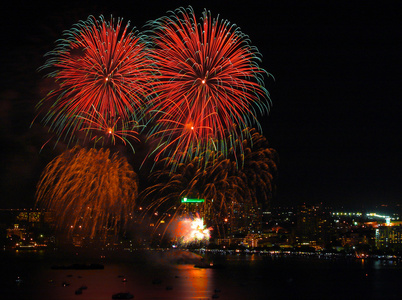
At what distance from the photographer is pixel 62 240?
18388 centimetres

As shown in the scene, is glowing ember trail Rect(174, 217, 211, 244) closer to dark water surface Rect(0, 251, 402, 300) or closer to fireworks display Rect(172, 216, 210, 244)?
fireworks display Rect(172, 216, 210, 244)

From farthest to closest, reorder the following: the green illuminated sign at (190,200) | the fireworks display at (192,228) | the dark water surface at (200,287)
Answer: the fireworks display at (192,228)
the green illuminated sign at (190,200)
the dark water surface at (200,287)

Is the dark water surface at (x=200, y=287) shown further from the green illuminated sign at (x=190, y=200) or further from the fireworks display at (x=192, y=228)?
the green illuminated sign at (x=190, y=200)

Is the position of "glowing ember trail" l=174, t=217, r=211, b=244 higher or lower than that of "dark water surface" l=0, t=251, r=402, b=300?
higher

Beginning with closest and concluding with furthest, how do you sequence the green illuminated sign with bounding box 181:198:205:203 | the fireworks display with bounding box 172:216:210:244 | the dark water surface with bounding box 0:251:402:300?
the dark water surface with bounding box 0:251:402:300, the green illuminated sign with bounding box 181:198:205:203, the fireworks display with bounding box 172:216:210:244

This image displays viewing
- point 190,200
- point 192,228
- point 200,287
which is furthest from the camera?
point 192,228

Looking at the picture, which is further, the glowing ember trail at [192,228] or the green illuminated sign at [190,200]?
the glowing ember trail at [192,228]

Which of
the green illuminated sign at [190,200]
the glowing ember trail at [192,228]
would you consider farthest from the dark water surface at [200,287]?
the green illuminated sign at [190,200]

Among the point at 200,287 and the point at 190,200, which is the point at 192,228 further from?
the point at 200,287

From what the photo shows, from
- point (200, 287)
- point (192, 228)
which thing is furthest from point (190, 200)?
point (192, 228)

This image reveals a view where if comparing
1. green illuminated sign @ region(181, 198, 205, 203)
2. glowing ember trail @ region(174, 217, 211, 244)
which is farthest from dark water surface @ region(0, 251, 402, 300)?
green illuminated sign @ region(181, 198, 205, 203)

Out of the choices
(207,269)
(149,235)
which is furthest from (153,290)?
(149,235)

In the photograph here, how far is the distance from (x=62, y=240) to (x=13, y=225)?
17221 mm

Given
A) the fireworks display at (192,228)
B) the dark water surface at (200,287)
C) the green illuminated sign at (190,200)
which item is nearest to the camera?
the dark water surface at (200,287)
